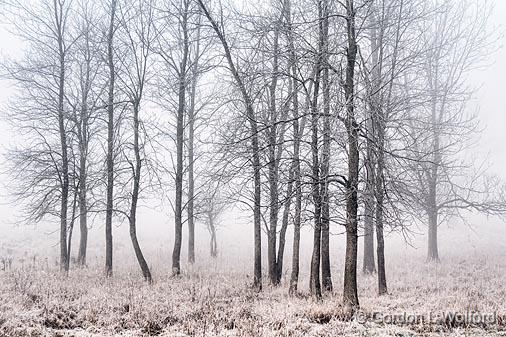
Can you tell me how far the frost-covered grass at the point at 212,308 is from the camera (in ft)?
22.1

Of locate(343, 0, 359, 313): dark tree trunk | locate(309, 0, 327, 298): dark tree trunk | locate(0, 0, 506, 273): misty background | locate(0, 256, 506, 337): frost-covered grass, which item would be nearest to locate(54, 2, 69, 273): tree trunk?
locate(0, 256, 506, 337): frost-covered grass

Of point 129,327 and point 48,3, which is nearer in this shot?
point 129,327

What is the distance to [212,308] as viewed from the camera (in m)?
8.25

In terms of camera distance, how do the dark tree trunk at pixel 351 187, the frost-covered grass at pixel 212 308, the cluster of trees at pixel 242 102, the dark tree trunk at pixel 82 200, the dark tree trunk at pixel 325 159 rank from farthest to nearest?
the dark tree trunk at pixel 82 200, the cluster of trees at pixel 242 102, the dark tree trunk at pixel 325 159, the dark tree trunk at pixel 351 187, the frost-covered grass at pixel 212 308

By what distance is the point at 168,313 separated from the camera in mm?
7805

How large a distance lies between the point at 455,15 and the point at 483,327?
16.8m

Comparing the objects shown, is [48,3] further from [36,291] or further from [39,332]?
[39,332]

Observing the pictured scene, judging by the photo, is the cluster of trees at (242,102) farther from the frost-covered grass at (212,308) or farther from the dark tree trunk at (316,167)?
the frost-covered grass at (212,308)

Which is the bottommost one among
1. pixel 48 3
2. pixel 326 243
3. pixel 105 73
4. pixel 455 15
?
pixel 326 243

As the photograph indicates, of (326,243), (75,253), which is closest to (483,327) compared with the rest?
(326,243)

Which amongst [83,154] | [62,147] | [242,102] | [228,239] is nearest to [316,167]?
[242,102]

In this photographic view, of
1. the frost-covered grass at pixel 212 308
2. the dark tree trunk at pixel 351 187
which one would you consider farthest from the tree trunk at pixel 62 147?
the dark tree trunk at pixel 351 187

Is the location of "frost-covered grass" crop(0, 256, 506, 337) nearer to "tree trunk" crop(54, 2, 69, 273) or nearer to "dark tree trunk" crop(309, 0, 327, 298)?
"dark tree trunk" crop(309, 0, 327, 298)

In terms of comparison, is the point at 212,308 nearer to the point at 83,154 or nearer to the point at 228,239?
the point at 83,154
